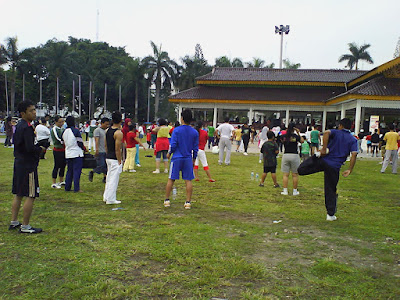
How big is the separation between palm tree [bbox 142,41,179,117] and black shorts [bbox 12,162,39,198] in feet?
152

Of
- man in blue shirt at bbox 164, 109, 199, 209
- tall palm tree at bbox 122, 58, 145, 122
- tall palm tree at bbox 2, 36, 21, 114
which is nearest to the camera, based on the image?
man in blue shirt at bbox 164, 109, 199, 209

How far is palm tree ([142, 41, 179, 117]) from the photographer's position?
4938cm

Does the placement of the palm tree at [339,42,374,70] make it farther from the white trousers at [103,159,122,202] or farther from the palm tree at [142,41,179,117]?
the white trousers at [103,159,122,202]

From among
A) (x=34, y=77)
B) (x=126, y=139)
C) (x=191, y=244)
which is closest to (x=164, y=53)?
(x=34, y=77)

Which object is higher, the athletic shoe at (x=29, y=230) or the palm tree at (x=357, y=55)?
the palm tree at (x=357, y=55)

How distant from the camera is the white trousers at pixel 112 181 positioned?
6781 mm

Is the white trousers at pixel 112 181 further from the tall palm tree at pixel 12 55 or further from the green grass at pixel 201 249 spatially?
the tall palm tree at pixel 12 55

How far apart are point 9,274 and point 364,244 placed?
13.9 feet

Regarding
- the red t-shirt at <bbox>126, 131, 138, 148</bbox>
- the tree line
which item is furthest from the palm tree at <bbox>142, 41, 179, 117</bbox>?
the red t-shirt at <bbox>126, 131, 138, 148</bbox>

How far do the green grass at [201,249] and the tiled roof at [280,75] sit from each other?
26189mm

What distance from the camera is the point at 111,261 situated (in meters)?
4.05

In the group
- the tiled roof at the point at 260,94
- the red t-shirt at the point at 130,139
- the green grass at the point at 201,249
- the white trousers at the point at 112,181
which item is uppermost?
the tiled roof at the point at 260,94

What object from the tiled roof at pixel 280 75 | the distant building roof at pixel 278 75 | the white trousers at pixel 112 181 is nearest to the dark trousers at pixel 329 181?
the white trousers at pixel 112 181

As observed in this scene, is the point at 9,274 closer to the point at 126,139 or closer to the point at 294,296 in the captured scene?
the point at 294,296
